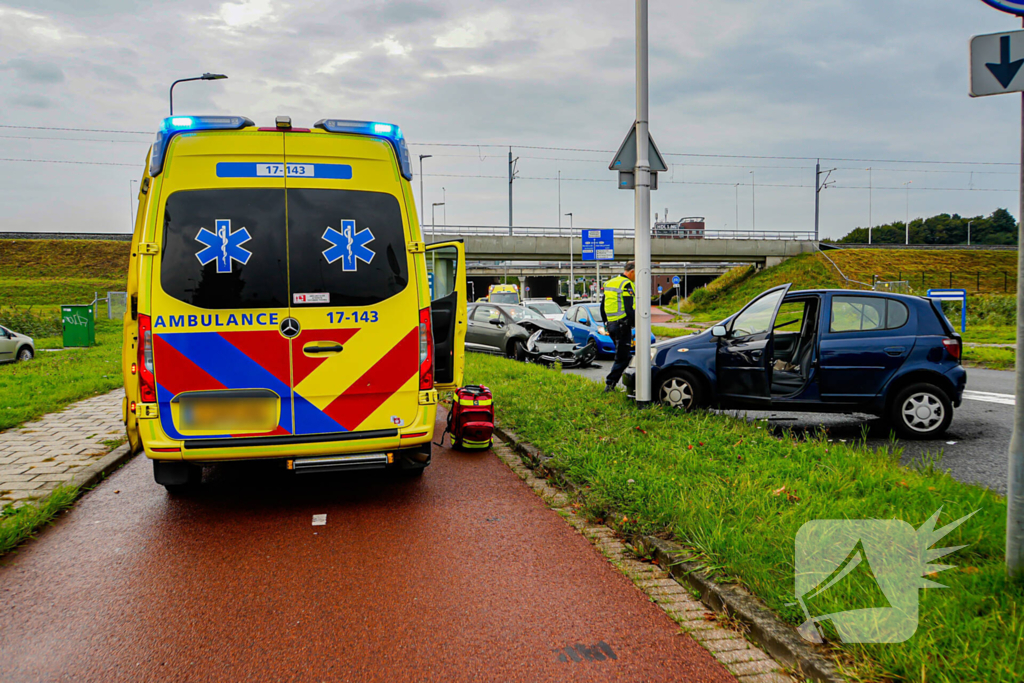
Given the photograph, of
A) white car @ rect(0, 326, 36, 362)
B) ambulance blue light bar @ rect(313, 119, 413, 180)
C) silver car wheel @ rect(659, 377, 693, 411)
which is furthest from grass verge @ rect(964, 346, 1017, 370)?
white car @ rect(0, 326, 36, 362)

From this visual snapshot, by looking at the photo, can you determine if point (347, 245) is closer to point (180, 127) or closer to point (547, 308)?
point (180, 127)

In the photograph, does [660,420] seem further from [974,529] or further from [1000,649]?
[1000,649]

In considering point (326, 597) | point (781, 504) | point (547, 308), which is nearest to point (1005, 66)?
point (781, 504)

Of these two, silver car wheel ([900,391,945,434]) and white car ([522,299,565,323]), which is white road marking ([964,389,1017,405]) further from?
white car ([522,299,565,323])

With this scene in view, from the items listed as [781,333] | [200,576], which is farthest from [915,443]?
[200,576]

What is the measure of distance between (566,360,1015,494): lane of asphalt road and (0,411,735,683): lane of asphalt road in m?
3.58

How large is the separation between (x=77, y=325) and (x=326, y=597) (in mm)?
21225

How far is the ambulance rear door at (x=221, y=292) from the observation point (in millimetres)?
4648

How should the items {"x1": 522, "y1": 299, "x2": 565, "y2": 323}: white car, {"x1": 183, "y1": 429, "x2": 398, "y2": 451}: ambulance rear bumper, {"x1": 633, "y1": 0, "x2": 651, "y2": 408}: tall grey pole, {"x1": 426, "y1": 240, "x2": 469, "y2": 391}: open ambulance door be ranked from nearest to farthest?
{"x1": 183, "y1": 429, "x2": 398, "y2": 451}: ambulance rear bumper < {"x1": 426, "y1": 240, "x2": 469, "y2": 391}: open ambulance door < {"x1": 633, "y1": 0, "x2": 651, "y2": 408}: tall grey pole < {"x1": 522, "y1": 299, "x2": 565, "y2": 323}: white car

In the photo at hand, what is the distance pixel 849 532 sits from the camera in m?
3.88

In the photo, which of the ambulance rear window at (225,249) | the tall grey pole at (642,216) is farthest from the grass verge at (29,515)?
the tall grey pole at (642,216)

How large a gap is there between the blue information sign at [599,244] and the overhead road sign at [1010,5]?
24.9m

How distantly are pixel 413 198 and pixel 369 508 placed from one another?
2251 millimetres

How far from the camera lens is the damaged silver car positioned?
1603 cm
